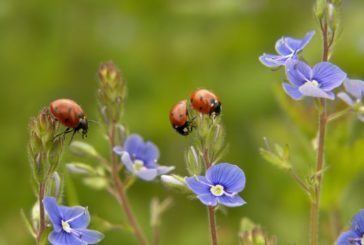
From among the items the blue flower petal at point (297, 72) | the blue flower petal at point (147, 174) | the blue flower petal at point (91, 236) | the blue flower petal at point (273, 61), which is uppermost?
the blue flower petal at point (273, 61)

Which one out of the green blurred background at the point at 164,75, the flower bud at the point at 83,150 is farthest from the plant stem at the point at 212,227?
the green blurred background at the point at 164,75

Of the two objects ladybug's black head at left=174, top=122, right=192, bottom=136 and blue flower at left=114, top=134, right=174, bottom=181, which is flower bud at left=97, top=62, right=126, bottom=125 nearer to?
blue flower at left=114, top=134, right=174, bottom=181

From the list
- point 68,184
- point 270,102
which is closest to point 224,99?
point 270,102

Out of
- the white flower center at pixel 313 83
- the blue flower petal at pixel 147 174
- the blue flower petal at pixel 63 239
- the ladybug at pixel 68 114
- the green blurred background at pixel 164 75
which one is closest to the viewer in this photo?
the blue flower petal at pixel 63 239

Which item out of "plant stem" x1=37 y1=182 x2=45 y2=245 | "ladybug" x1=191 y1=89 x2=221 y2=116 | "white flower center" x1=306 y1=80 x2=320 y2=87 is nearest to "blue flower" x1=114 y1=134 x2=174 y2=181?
"ladybug" x1=191 y1=89 x2=221 y2=116

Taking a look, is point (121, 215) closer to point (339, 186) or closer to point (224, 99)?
point (224, 99)

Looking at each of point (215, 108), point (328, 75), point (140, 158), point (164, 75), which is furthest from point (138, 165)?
point (164, 75)

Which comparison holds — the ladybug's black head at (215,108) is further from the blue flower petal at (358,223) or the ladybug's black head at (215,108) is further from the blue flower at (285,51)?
the blue flower petal at (358,223)

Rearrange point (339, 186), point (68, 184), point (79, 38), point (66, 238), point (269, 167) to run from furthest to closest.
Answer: point (79, 38)
point (269, 167)
point (339, 186)
point (68, 184)
point (66, 238)
